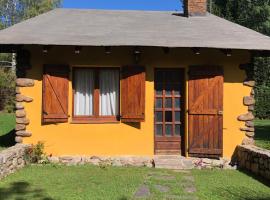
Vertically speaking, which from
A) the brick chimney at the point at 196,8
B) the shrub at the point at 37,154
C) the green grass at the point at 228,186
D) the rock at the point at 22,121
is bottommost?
the green grass at the point at 228,186

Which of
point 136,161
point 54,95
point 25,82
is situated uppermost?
point 25,82

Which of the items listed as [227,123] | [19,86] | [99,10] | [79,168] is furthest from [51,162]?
[99,10]

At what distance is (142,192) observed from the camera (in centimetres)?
773

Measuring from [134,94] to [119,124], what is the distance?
0.84m

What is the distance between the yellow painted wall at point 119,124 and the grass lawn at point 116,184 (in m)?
0.80

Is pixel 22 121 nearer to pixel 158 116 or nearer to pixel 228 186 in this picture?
pixel 158 116

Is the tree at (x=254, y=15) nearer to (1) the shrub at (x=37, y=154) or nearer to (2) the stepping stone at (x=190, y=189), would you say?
(1) the shrub at (x=37, y=154)

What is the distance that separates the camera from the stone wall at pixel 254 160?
9055 millimetres

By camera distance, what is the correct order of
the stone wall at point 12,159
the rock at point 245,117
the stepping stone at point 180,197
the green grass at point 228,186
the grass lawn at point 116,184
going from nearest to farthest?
the stepping stone at point 180,197
the grass lawn at point 116,184
the green grass at point 228,186
the stone wall at point 12,159
the rock at point 245,117

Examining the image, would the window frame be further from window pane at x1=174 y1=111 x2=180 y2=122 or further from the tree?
the tree

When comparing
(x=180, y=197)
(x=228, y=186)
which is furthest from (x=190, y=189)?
(x=228, y=186)

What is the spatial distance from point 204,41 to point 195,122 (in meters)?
1.96

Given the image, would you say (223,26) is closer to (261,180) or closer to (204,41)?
(204,41)

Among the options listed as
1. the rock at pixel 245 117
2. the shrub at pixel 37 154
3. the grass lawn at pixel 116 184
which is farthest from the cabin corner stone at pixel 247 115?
the shrub at pixel 37 154
